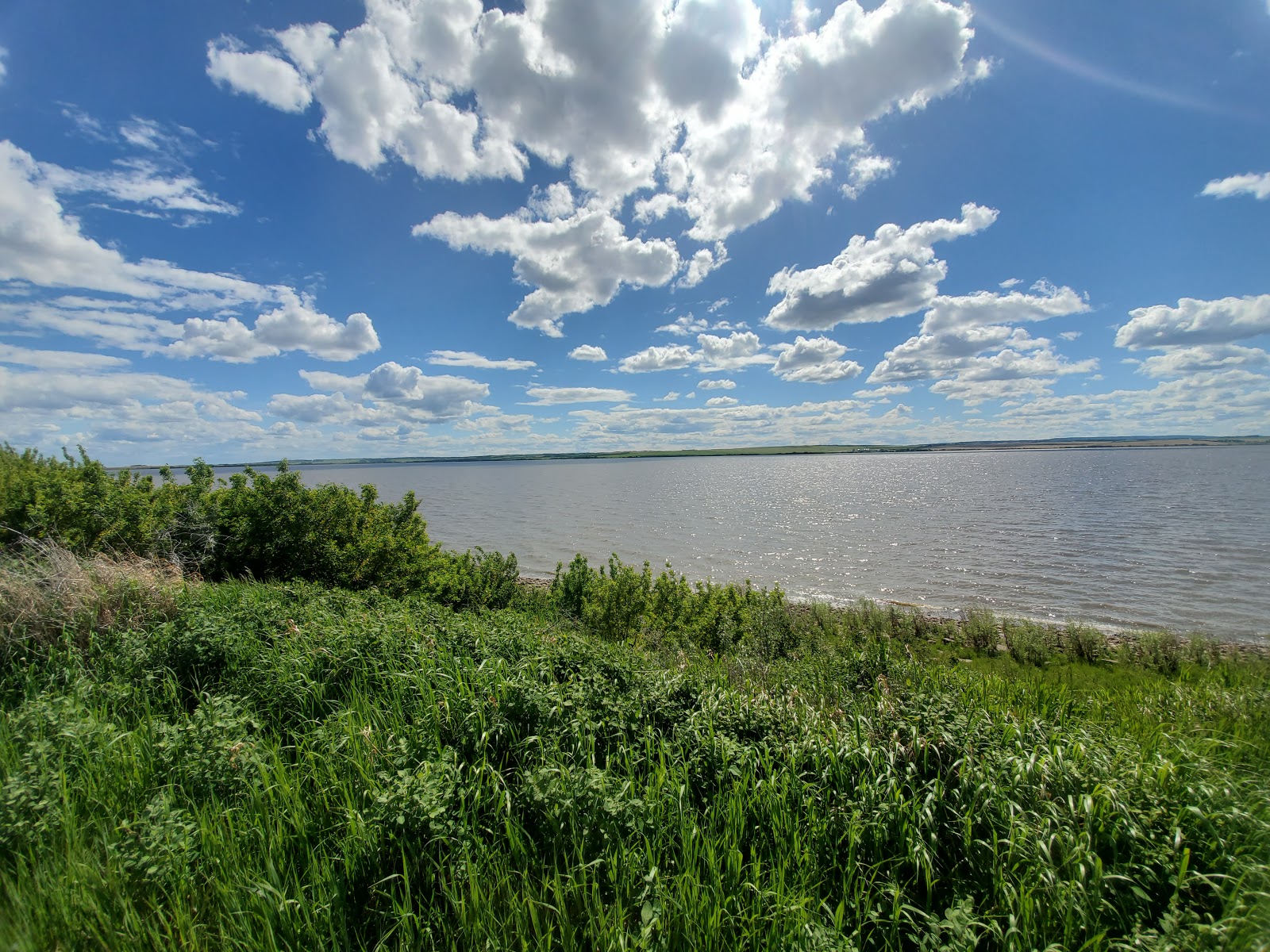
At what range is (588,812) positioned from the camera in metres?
3.10

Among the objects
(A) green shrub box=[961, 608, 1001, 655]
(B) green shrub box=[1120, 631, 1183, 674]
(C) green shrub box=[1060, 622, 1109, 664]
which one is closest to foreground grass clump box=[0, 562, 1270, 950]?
(B) green shrub box=[1120, 631, 1183, 674]

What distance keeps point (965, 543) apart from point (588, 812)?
34886 millimetres

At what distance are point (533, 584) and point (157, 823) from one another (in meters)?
19.9

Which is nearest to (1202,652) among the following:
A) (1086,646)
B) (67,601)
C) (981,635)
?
(1086,646)

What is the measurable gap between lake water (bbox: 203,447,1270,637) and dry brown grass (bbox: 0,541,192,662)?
26.9 feet

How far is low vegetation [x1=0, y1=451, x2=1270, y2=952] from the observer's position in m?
2.63

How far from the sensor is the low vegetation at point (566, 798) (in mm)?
A: 2633

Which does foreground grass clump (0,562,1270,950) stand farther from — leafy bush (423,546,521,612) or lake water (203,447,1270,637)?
lake water (203,447,1270,637)

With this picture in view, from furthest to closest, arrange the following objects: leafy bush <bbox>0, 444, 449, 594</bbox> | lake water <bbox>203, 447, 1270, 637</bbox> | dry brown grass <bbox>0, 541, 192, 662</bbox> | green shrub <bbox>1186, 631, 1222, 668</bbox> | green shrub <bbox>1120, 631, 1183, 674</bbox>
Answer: lake water <bbox>203, 447, 1270, 637</bbox> < green shrub <bbox>1120, 631, 1183, 674</bbox> < green shrub <bbox>1186, 631, 1222, 668</bbox> < leafy bush <bbox>0, 444, 449, 594</bbox> < dry brown grass <bbox>0, 541, 192, 662</bbox>

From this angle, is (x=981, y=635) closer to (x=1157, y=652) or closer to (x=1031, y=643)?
(x=1031, y=643)

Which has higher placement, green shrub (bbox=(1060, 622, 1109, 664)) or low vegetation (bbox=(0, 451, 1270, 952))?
low vegetation (bbox=(0, 451, 1270, 952))

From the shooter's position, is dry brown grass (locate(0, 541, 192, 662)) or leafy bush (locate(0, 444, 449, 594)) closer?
dry brown grass (locate(0, 541, 192, 662))

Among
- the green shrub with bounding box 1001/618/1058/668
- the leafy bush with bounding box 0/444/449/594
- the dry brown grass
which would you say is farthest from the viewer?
the green shrub with bounding box 1001/618/1058/668

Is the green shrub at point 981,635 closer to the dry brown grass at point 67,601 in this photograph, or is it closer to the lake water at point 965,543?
the lake water at point 965,543
